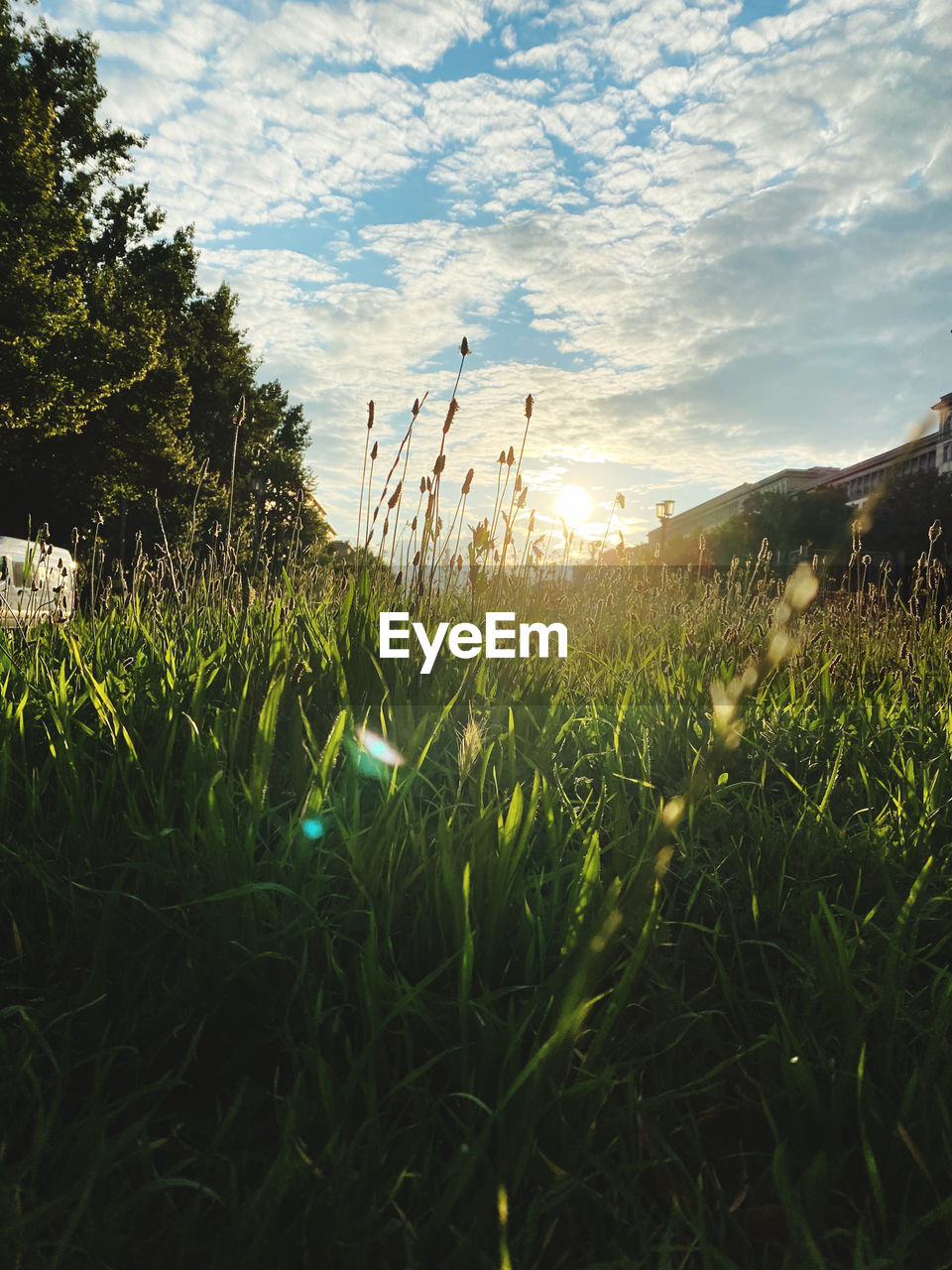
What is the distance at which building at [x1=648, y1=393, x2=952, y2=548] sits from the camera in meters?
60.6

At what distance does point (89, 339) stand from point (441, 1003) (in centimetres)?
2256

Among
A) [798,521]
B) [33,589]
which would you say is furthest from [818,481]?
[33,589]

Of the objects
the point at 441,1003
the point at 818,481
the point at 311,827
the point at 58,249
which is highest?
the point at 818,481

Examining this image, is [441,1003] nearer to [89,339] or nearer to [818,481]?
[89,339]

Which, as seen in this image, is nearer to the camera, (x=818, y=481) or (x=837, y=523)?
(x=837, y=523)

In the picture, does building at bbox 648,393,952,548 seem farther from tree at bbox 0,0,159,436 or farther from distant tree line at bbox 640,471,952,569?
tree at bbox 0,0,159,436

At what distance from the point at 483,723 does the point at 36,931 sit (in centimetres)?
116

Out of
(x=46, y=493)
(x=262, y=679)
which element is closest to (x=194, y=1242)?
(x=262, y=679)

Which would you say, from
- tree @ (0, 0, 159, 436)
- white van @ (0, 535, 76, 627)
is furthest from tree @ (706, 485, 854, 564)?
white van @ (0, 535, 76, 627)

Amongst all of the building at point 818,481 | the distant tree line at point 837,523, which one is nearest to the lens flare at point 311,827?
the distant tree line at point 837,523

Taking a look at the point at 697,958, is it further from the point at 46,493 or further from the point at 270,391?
the point at 270,391

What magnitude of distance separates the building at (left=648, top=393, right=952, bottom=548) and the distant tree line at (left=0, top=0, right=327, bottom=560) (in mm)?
33366

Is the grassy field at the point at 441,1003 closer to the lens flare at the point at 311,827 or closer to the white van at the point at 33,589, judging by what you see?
the lens flare at the point at 311,827

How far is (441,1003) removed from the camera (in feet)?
4.07
